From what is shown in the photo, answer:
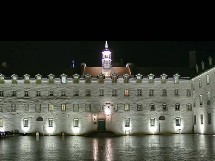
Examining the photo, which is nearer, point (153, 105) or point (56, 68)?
point (153, 105)

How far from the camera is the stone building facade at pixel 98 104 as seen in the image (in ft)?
196

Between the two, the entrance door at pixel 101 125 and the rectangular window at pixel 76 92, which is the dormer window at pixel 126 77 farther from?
the rectangular window at pixel 76 92

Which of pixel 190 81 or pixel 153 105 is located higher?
pixel 190 81

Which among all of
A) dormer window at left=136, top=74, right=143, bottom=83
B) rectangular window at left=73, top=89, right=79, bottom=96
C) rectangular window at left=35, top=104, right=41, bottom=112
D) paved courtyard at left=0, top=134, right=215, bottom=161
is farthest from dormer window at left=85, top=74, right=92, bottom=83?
paved courtyard at left=0, top=134, right=215, bottom=161

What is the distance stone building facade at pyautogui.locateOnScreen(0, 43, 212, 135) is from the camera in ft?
196

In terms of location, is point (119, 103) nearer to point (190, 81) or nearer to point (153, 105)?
point (153, 105)

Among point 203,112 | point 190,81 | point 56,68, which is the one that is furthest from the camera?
point 56,68

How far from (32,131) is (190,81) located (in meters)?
26.3

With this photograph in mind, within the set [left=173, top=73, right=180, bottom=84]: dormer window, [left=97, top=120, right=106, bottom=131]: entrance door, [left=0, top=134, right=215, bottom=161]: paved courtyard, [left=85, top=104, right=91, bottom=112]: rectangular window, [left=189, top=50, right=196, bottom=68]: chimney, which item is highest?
[left=189, top=50, right=196, bottom=68]: chimney

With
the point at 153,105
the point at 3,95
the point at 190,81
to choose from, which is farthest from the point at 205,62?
the point at 3,95

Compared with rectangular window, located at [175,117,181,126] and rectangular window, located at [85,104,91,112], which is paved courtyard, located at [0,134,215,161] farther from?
rectangular window, located at [175,117,181,126]

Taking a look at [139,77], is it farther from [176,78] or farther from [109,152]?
[109,152]

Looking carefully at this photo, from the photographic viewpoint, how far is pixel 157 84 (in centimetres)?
6144

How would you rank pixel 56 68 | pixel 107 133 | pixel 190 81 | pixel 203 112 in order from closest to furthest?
pixel 203 112 < pixel 107 133 < pixel 190 81 < pixel 56 68
